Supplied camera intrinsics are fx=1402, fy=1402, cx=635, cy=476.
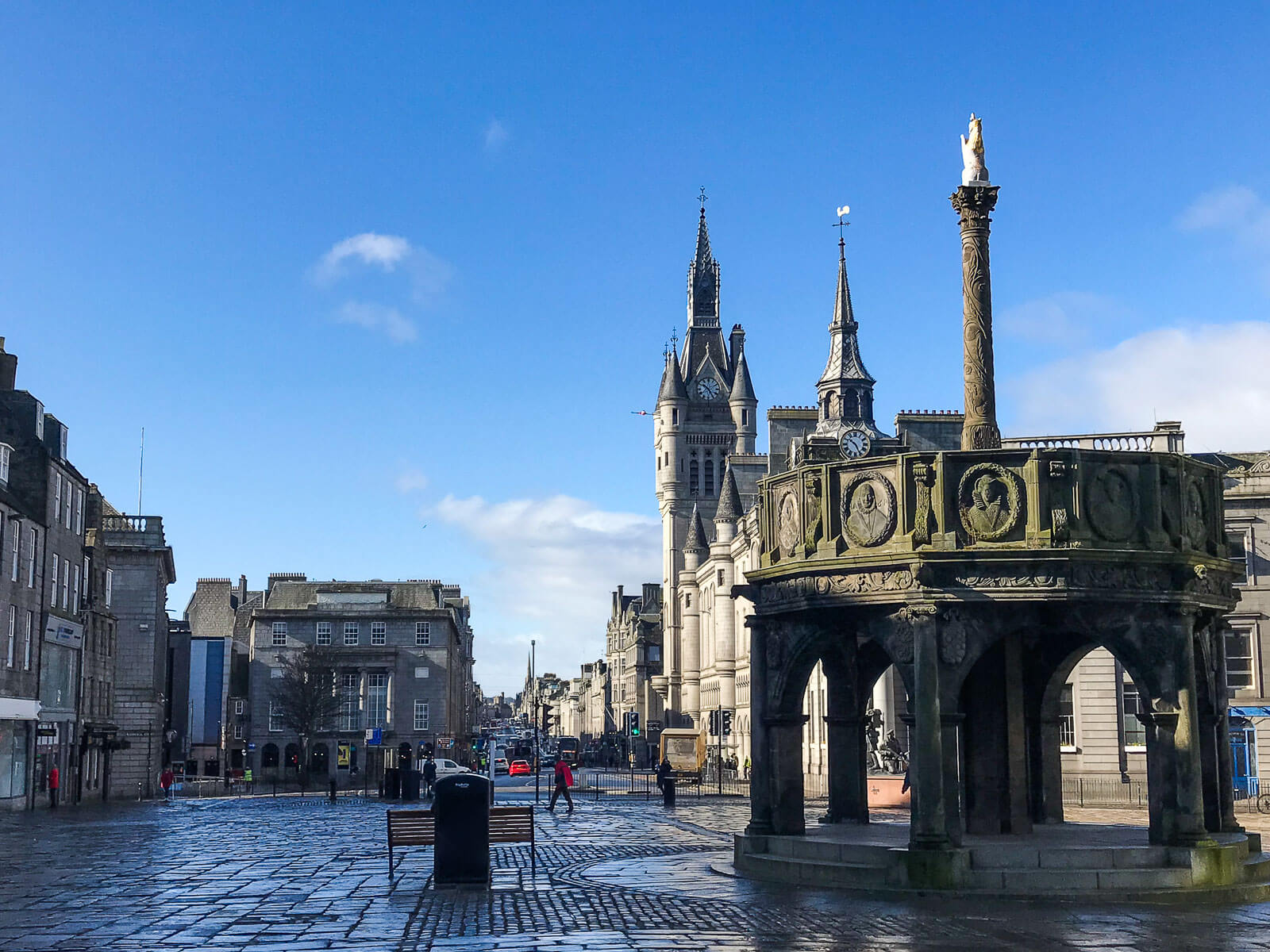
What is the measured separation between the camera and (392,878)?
65.8ft

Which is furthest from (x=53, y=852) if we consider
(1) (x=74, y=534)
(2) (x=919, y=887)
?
(1) (x=74, y=534)

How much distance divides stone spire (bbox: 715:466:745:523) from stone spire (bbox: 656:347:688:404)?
57.7 m

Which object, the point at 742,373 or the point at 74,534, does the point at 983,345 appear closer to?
the point at 74,534

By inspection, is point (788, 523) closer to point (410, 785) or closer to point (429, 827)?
point (429, 827)

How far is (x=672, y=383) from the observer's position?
495 ft

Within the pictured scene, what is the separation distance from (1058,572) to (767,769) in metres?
5.51

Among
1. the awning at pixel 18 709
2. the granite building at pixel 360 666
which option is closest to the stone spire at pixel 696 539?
the granite building at pixel 360 666

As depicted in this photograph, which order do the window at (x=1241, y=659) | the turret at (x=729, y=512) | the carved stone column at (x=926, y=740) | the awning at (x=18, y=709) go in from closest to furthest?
the carved stone column at (x=926, y=740)
the awning at (x=18, y=709)
the window at (x=1241, y=659)
the turret at (x=729, y=512)

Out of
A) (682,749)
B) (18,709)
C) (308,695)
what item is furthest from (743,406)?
(18,709)

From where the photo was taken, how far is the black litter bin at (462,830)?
1898cm

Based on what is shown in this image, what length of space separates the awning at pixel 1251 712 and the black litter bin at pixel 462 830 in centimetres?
3337

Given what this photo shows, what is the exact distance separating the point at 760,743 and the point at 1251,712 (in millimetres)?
29554

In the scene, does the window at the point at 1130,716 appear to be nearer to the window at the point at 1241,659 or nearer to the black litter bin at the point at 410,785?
the window at the point at 1241,659

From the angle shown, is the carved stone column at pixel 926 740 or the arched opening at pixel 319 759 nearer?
the carved stone column at pixel 926 740
